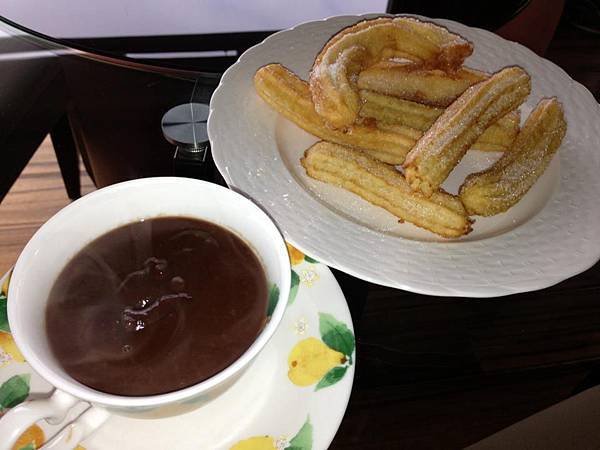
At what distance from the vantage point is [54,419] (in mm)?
363

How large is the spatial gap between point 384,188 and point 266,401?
29cm

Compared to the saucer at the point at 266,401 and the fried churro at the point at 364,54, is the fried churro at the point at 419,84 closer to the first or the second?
the fried churro at the point at 364,54

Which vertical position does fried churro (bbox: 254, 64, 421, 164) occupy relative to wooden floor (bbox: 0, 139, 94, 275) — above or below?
above

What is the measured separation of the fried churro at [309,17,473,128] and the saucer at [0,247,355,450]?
0.91ft

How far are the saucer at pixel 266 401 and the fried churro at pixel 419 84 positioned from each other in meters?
0.35

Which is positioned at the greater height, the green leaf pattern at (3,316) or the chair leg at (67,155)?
the green leaf pattern at (3,316)

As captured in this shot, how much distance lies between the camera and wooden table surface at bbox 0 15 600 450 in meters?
0.55

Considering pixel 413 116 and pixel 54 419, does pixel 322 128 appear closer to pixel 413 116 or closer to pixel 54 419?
pixel 413 116

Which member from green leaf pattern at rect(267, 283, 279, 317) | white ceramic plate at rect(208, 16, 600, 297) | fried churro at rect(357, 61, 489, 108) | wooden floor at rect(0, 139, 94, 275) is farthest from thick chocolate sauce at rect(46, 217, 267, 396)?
fried churro at rect(357, 61, 489, 108)

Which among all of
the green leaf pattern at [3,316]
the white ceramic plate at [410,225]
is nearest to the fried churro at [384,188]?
the white ceramic plate at [410,225]

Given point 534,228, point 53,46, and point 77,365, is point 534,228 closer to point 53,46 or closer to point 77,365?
point 77,365

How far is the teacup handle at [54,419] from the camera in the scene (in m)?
0.34

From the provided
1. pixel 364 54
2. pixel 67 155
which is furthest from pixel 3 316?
pixel 364 54

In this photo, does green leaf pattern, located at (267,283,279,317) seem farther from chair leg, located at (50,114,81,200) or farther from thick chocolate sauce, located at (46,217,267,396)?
chair leg, located at (50,114,81,200)
